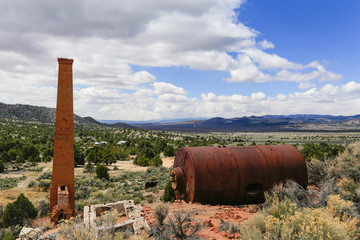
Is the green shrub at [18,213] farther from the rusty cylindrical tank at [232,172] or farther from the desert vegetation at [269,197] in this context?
the rusty cylindrical tank at [232,172]

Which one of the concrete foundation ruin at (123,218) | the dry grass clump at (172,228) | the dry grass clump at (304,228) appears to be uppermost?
the dry grass clump at (304,228)

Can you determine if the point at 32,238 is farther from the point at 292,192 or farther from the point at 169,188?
the point at 292,192

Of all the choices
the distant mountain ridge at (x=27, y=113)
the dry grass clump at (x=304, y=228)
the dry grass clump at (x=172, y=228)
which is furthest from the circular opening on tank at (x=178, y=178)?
the distant mountain ridge at (x=27, y=113)

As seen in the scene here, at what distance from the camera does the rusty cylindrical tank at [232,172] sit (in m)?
9.31

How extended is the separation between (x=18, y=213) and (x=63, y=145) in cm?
388

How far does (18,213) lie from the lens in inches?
448

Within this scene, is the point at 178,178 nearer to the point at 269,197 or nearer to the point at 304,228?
the point at 269,197

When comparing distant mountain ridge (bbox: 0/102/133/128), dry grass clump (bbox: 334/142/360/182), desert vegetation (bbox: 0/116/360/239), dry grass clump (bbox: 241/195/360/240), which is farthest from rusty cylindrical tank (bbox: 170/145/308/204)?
distant mountain ridge (bbox: 0/102/133/128)

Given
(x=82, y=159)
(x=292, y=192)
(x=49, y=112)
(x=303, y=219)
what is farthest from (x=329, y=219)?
(x=49, y=112)

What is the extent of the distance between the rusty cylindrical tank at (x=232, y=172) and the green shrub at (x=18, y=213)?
706 cm

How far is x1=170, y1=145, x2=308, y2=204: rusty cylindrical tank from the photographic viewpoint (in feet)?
30.6

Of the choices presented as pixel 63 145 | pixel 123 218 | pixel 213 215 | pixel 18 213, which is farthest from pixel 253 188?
Answer: pixel 18 213

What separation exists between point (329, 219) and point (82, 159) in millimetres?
31264

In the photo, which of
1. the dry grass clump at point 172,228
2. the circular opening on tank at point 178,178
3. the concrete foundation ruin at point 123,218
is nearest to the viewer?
the dry grass clump at point 172,228
